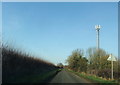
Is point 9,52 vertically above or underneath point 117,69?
above

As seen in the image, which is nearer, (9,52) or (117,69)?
(9,52)

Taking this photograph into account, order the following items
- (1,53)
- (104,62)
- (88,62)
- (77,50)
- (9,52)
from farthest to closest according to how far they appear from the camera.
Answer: (77,50)
(88,62)
(104,62)
(9,52)
(1,53)

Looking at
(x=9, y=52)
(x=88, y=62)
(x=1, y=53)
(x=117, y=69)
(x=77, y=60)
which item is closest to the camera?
(x=1, y=53)

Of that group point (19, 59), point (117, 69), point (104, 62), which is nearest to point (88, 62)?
point (104, 62)

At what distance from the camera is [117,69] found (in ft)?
119

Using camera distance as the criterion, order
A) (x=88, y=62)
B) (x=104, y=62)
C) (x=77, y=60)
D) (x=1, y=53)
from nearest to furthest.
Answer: (x=1, y=53) < (x=104, y=62) < (x=88, y=62) < (x=77, y=60)

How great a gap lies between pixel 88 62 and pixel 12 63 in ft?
165

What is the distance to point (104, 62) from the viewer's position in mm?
53812

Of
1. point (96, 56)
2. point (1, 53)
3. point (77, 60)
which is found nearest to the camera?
point (1, 53)

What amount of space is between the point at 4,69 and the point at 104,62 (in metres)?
41.2

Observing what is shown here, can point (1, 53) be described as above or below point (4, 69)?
above

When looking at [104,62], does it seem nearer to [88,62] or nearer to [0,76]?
[88,62]

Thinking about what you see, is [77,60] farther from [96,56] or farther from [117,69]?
[117,69]

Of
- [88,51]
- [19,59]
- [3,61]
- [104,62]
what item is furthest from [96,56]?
[3,61]
